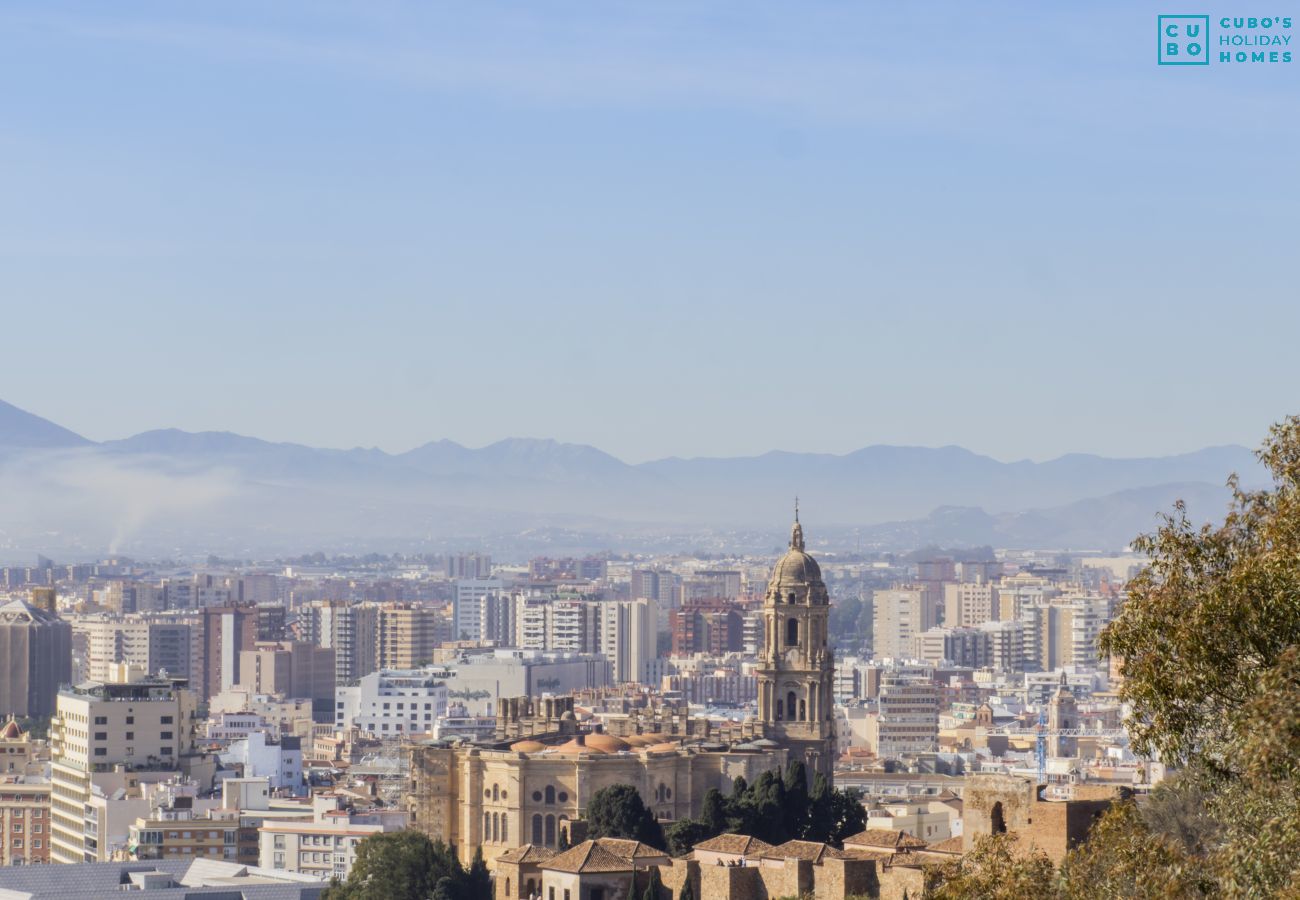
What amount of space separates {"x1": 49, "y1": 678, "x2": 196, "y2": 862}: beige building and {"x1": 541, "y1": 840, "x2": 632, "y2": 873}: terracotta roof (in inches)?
1360

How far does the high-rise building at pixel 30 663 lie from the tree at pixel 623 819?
8627 centimetres

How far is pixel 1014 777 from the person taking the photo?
1401 inches

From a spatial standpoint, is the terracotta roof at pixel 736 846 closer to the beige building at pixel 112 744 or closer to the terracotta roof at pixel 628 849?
the terracotta roof at pixel 628 849

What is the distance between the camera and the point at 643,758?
64.4 m

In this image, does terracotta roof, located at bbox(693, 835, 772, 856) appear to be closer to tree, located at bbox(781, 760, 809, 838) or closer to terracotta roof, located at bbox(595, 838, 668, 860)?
terracotta roof, located at bbox(595, 838, 668, 860)

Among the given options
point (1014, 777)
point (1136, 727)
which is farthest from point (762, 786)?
point (1136, 727)

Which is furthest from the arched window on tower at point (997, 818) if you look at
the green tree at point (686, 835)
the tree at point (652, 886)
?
the green tree at point (686, 835)

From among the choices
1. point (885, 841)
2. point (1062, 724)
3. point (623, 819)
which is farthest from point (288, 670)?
point (885, 841)

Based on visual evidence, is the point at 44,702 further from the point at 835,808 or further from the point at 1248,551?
the point at 1248,551

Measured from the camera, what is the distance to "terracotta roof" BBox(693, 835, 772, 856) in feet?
159

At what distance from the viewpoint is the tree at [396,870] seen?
178 feet

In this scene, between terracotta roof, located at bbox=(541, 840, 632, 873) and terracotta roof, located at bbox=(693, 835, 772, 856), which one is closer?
terracotta roof, located at bbox=(693, 835, 772, 856)

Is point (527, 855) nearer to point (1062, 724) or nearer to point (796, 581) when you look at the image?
point (796, 581)

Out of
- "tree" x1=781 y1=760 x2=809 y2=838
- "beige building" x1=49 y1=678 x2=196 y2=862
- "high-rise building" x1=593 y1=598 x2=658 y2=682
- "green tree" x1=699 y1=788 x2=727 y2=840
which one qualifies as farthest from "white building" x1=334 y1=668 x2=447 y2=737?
"green tree" x1=699 y1=788 x2=727 y2=840
